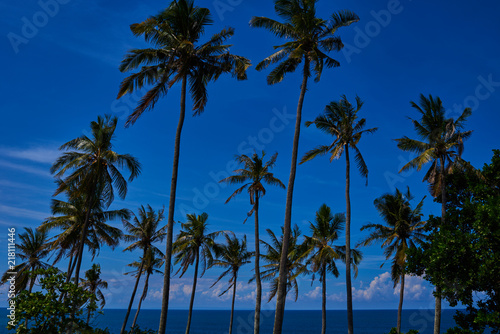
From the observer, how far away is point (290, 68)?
67.9ft

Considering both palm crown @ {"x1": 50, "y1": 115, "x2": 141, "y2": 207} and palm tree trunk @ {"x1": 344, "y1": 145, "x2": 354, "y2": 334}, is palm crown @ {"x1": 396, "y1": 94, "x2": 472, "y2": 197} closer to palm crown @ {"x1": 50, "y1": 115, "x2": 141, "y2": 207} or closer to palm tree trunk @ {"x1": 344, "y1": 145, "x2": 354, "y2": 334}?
palm tree trunk @ {"x1": 344, "y1": 145, "x2": 354, "y2": 334}

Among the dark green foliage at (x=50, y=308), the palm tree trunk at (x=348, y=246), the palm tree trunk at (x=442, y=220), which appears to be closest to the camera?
the dark green foliage at (x=50, y=308)

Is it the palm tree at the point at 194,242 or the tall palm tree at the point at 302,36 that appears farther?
the palm tree at the point at 194,242

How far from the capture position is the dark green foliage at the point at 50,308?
13.2 meters

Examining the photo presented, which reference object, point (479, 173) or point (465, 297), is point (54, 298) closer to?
point (465, 297)

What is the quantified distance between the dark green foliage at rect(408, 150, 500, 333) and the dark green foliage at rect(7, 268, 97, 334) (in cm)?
1334

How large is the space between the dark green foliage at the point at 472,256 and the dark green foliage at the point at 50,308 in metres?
13.3

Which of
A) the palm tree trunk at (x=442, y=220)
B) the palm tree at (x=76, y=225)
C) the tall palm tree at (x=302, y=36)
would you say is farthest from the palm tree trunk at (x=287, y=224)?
the palm tree at (x=76, y=225)

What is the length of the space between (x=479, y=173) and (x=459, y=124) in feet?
28.7

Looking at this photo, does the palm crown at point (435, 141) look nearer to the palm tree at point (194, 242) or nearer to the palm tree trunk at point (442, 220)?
the palm tree trunk at point (442, 220)

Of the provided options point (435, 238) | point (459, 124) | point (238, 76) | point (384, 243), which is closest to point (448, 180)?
point (435, 238)

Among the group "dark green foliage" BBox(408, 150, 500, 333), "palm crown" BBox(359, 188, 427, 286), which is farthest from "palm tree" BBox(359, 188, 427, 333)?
"dark green foliage" BBox(408, 150, 500, 333)

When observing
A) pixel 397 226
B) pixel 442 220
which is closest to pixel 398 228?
pixel 397 226

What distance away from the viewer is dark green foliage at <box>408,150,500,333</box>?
13.3m
